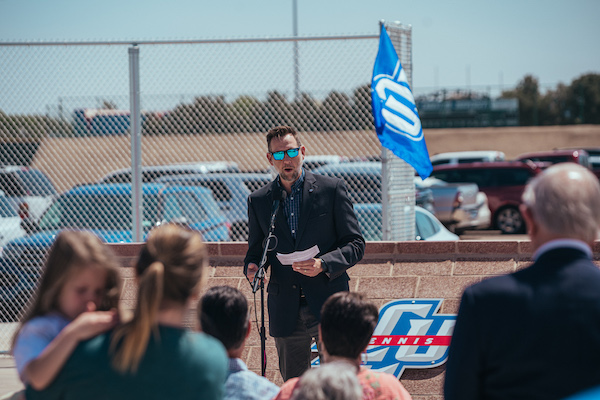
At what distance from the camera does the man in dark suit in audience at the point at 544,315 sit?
2275 millimetres

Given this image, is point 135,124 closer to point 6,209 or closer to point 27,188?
point 27,188

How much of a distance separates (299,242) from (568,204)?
2436mm

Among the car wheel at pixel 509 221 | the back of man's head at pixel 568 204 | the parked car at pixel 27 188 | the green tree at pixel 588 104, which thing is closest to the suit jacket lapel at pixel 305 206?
the back of man's head at pixel 568 204

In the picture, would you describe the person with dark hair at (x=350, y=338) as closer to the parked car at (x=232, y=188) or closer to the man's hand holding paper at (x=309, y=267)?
the man's hand holding paper at (x=309, y=267)

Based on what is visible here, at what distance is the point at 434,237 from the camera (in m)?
8.38

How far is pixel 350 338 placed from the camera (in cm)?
304

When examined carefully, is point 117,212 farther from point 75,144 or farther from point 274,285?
point 274,285

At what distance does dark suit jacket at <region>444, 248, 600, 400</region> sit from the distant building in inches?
1859

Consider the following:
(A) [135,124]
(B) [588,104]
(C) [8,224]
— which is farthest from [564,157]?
(B) [588,104]

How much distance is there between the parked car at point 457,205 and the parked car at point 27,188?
9.33 m

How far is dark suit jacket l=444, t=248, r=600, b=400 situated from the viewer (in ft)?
7.46

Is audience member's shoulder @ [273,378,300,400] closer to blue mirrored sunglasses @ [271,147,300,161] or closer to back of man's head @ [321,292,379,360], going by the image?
back of man's head @ [321,292,379,360]

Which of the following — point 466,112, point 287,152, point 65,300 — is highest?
point 466,112

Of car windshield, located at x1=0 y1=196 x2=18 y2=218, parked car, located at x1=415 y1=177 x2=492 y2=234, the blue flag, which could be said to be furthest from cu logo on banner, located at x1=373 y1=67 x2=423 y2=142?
parked car, located at x1=415 y1=177 x2=492 y2=234
